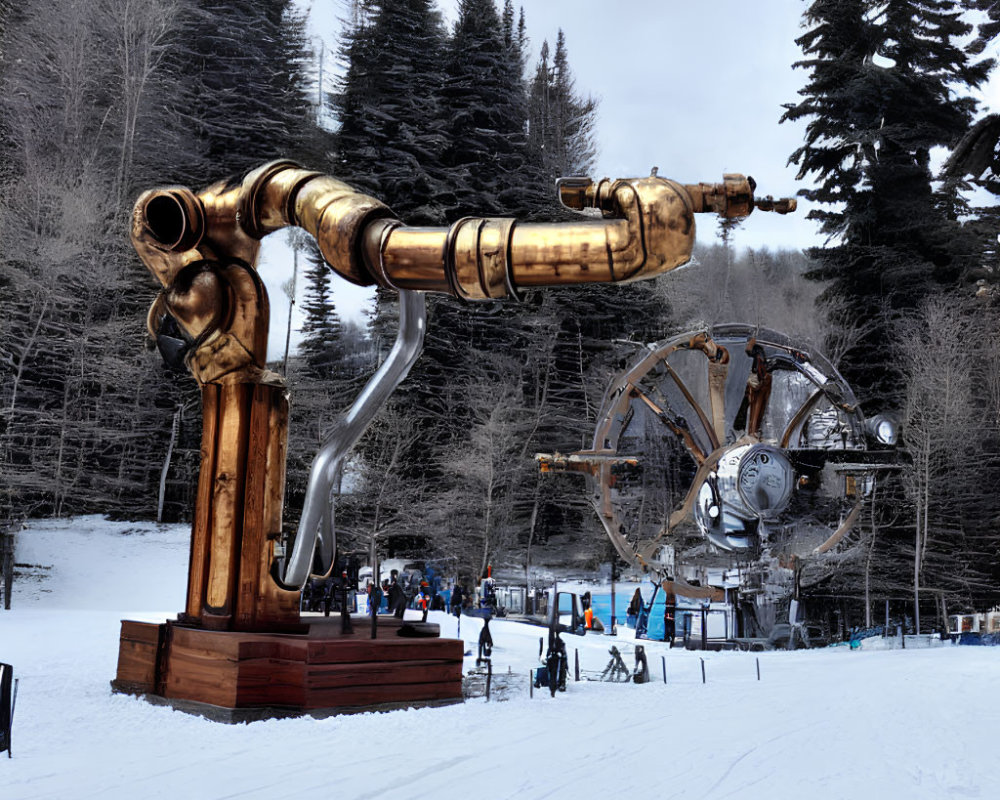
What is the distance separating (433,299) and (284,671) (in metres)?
27.4

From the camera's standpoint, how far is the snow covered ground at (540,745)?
171 inches

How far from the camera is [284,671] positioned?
5742 mm

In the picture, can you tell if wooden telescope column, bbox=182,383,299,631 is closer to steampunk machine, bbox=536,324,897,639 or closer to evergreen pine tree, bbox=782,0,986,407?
steampunk machine, bbox=536,324,897,639

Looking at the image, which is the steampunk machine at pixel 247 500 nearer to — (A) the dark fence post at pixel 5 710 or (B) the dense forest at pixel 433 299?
(A) the dark fence post at pixel 5 710

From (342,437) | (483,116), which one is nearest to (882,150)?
(483,116)

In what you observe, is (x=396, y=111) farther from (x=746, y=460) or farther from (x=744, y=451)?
(x=746, y=460)

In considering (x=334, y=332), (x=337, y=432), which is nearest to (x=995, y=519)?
(x=334, y=332)

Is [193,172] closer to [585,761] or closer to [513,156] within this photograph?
[513,156]

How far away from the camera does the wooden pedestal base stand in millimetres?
5660

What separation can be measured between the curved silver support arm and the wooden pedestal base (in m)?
0.56

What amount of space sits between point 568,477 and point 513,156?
12991mm

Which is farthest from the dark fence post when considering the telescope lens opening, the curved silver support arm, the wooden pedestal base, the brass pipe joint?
the telescope lens opening

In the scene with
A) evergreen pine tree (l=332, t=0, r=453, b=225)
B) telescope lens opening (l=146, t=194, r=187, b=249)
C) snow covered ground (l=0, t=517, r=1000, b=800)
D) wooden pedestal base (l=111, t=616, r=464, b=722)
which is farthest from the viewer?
evergreen pine tree (l=332, t=0, r=453, b=225)

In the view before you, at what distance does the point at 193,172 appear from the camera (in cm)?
3434
